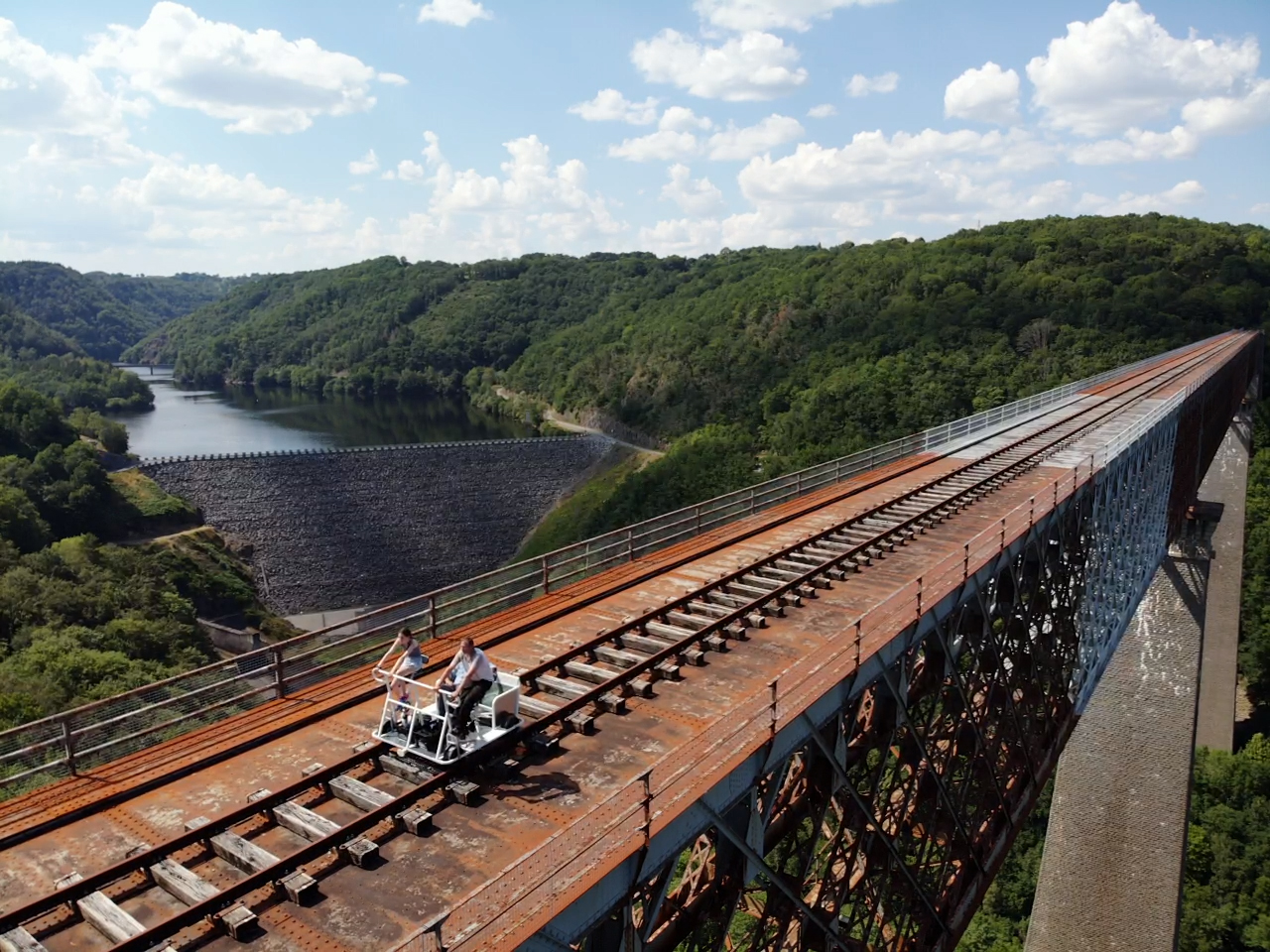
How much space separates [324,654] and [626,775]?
8.40m

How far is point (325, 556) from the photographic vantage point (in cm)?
6028

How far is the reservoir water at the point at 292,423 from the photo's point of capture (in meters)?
102

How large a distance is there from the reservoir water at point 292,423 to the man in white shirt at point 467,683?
94.1 m

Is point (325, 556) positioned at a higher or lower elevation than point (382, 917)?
lower

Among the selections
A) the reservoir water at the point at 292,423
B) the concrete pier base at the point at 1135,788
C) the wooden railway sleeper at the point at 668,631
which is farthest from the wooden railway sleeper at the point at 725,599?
the reservoir water at the point at 292,423

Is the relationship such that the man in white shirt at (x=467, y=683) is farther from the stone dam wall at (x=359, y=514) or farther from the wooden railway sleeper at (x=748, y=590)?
the stone dam wall at (x=359, y=514)

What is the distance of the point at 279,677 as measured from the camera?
10.3 m

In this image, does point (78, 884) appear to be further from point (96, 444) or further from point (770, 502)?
point (96, 444)

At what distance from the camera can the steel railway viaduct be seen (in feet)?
21.2

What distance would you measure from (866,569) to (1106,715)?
2150 centimetres

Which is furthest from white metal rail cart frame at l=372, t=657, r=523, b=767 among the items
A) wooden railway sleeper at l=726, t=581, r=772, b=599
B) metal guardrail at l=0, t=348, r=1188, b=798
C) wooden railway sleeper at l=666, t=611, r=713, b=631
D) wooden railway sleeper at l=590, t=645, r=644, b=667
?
wooden railway sleeper at l=726, t=581, r=772, b=599

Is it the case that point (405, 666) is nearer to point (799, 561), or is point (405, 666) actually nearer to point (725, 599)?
point (725, 599)

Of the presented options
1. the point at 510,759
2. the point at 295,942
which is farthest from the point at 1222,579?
the point at 295,942

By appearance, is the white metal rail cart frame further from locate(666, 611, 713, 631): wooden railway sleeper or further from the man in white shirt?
locate(666, 611, 713, 631): wooden railway sleeper
